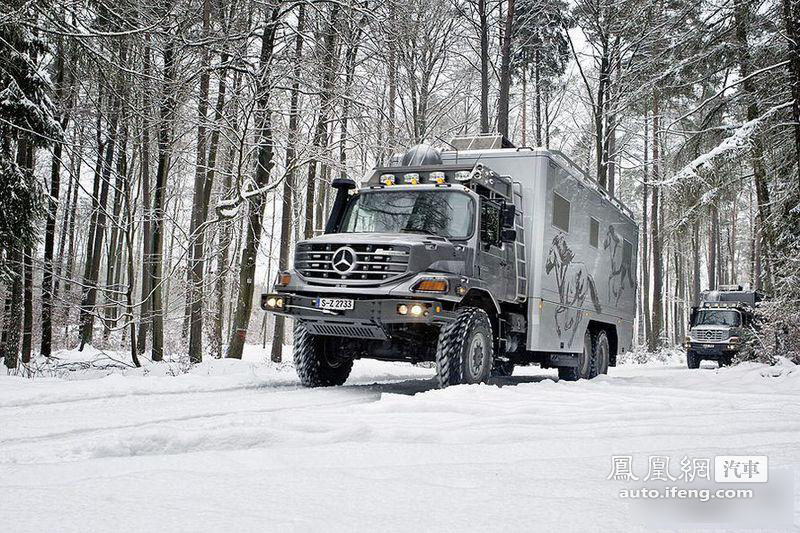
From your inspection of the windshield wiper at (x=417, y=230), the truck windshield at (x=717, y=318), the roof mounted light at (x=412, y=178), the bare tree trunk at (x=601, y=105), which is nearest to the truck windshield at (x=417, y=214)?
the windshield wiper at (x=417, y=230)

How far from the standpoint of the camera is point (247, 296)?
52.1 ft

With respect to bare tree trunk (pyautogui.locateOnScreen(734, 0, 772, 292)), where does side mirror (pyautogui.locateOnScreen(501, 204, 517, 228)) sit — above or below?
below

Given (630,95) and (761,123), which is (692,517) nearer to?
(761,123)

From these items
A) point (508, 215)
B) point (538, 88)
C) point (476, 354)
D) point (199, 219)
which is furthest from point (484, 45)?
point (476, 354)

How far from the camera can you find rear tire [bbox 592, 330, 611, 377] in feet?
46.1

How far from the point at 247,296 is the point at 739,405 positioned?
37.0ft

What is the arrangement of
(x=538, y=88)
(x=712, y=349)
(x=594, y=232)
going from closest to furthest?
(x=594, y=232), (x=712, y=349), (x=538, y=88)

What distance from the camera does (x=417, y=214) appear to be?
960 centimetres

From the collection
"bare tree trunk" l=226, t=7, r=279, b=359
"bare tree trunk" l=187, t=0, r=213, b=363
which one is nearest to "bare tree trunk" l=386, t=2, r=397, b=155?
"bare tree trunk" l=226, t=7, r=279, b=359

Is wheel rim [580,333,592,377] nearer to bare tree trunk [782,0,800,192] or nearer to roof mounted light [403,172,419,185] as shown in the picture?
roof mounted light [403,172,419,185]

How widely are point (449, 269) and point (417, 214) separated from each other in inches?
45.3

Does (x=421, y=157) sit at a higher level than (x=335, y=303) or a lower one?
higher

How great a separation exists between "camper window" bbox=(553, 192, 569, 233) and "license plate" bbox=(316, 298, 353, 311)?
4.29m

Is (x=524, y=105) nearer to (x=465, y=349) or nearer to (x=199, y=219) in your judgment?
(x=199, y=219)
